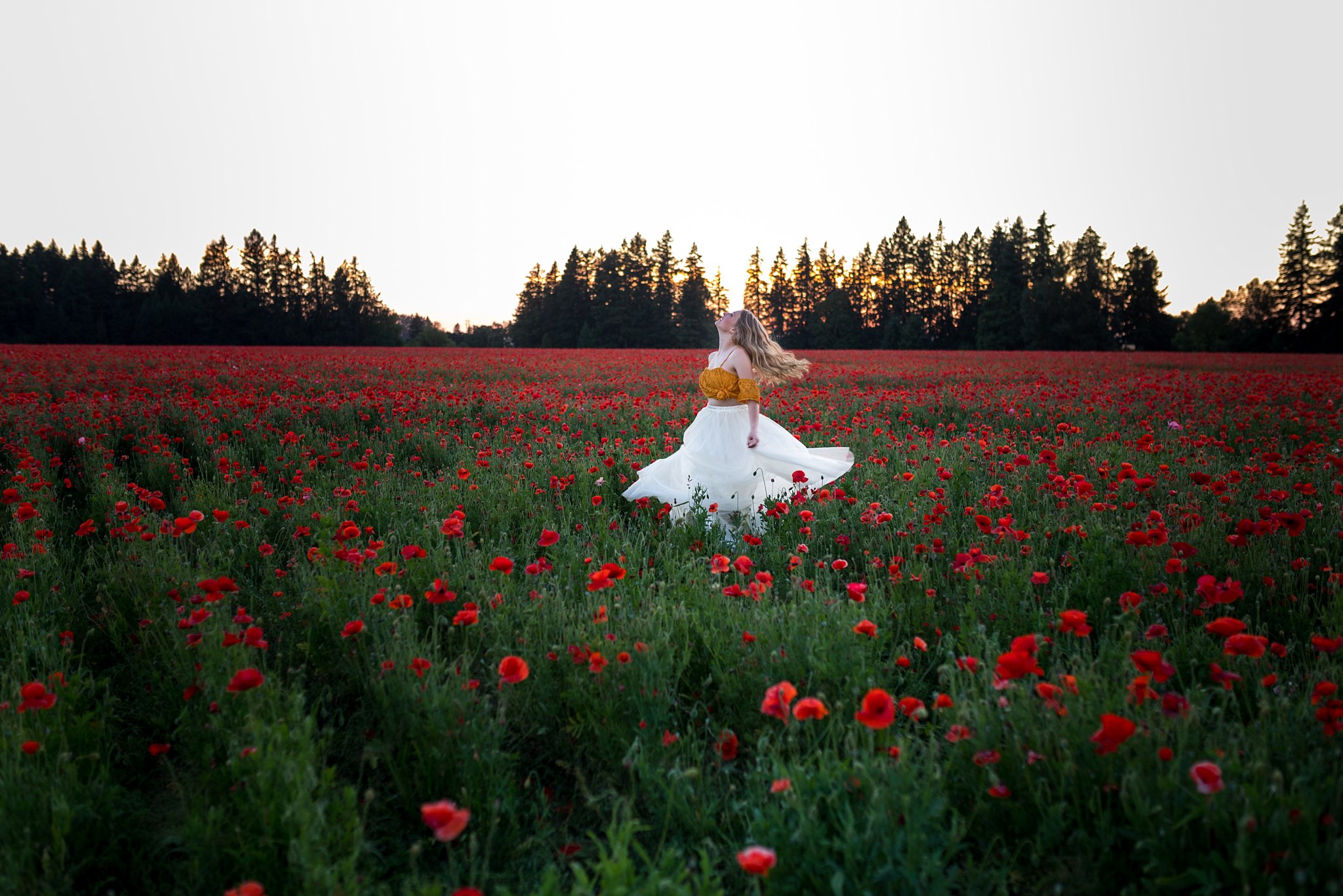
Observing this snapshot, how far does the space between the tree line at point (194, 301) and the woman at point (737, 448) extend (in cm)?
6252

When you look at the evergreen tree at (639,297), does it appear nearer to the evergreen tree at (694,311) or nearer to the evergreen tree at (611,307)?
the evergreen tree at (611,307)

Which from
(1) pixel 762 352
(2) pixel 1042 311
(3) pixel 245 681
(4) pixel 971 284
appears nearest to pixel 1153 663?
(3) pixel 245 681

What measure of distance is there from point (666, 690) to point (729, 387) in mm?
3658

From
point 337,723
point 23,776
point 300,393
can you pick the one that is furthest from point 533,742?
point 300,393

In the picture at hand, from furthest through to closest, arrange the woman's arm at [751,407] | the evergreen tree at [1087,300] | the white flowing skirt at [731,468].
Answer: the evergreen tree at [1087,300] < the woman's arm at [751,407] < the white flowing skirt at [731,468]

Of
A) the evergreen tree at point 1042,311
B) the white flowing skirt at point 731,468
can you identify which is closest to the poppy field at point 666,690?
the white flowing skirt at point 731,468

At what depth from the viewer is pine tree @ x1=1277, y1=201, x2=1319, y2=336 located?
48.9m

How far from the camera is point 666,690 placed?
2.32 meters

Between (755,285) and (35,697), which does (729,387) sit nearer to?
(35,697)

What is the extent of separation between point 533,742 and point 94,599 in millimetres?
2746

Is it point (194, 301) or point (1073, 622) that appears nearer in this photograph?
point (1073, 622)

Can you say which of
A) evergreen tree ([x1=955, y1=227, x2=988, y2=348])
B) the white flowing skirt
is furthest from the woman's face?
evergreen tree ([x1=955, y1=227, x2=988, y2=348])

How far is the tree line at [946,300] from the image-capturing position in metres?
49.9

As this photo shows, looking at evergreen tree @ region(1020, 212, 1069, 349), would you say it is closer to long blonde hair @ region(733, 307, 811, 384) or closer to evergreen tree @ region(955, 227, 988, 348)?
evergreen tree @ region(955, 227, 988, 348)
